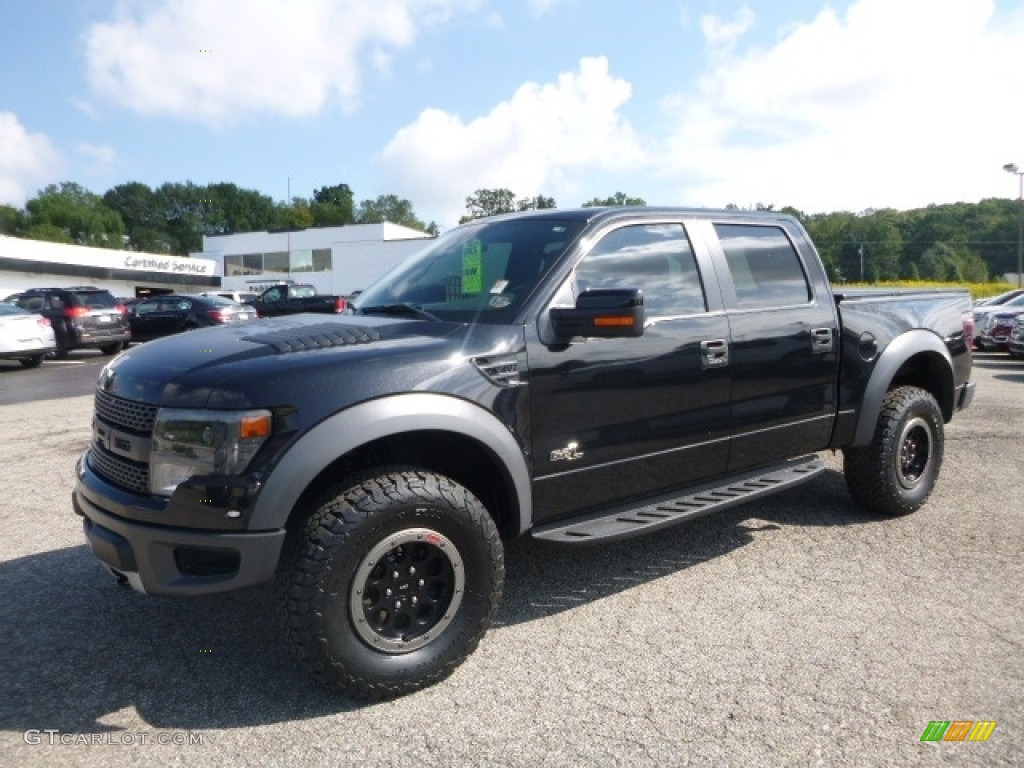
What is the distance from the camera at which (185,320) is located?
67.4 feet

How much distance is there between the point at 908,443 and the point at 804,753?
3017 millimetres

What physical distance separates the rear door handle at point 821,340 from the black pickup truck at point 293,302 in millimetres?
15372

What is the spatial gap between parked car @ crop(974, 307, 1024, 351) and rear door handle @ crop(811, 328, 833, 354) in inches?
559

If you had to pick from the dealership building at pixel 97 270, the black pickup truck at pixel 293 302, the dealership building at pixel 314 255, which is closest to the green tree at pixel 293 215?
the dealership building at pixel 314 255

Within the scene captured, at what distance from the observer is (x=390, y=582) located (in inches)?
111

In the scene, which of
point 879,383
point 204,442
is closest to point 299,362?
point 204,442

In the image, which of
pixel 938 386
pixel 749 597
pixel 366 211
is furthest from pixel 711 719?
pixel 366 211

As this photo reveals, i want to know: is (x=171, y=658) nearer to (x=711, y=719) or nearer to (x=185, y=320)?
(x=711, y=719)

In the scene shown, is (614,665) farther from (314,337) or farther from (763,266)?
(763,266)

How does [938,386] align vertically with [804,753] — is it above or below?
above

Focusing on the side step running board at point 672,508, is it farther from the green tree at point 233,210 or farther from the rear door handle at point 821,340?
the green tree at point 233,210

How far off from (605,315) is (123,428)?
1.86 m

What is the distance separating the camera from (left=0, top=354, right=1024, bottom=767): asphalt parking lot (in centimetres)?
249

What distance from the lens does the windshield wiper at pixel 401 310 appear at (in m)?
3.47
